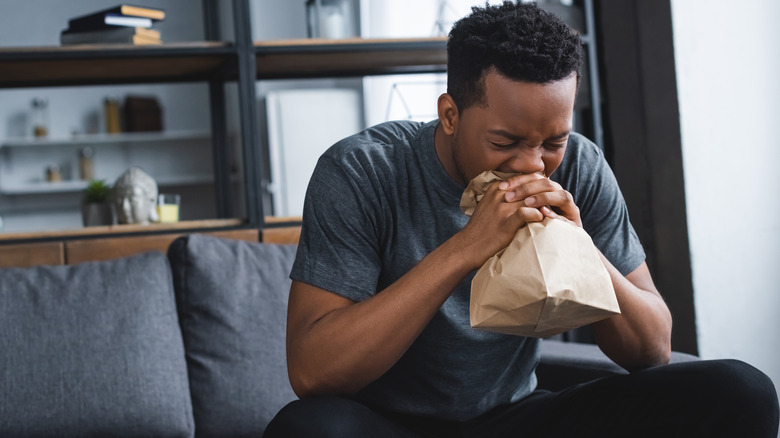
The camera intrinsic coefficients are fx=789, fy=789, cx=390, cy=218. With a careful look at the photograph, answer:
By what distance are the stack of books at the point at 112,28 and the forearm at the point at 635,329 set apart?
150cm

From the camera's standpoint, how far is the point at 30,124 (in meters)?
5.07

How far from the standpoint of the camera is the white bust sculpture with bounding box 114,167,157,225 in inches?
83.6

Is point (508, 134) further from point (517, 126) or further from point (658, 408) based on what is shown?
point (658, 408)

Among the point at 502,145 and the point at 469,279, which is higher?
the point at 502,145

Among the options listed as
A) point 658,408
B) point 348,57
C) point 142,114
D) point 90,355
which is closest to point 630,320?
point 658,408

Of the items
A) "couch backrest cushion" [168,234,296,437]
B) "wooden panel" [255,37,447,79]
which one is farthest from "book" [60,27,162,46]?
"couch backrest cushion" [168,234,296,437]

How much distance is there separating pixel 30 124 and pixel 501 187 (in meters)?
4.68

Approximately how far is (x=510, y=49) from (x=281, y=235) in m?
1.15

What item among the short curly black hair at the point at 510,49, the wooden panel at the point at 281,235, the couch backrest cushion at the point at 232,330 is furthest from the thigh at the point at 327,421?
the wooden panel at the point at 281,235

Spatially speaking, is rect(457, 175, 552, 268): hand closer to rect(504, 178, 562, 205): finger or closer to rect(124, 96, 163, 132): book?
rect(504, 178, 562, 205): finger

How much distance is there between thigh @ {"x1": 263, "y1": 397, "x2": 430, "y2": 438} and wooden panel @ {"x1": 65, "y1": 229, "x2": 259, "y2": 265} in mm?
1097

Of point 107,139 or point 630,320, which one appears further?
point 107,139

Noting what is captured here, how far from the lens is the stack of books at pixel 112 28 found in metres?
2.10

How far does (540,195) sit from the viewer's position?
44.3 inches
